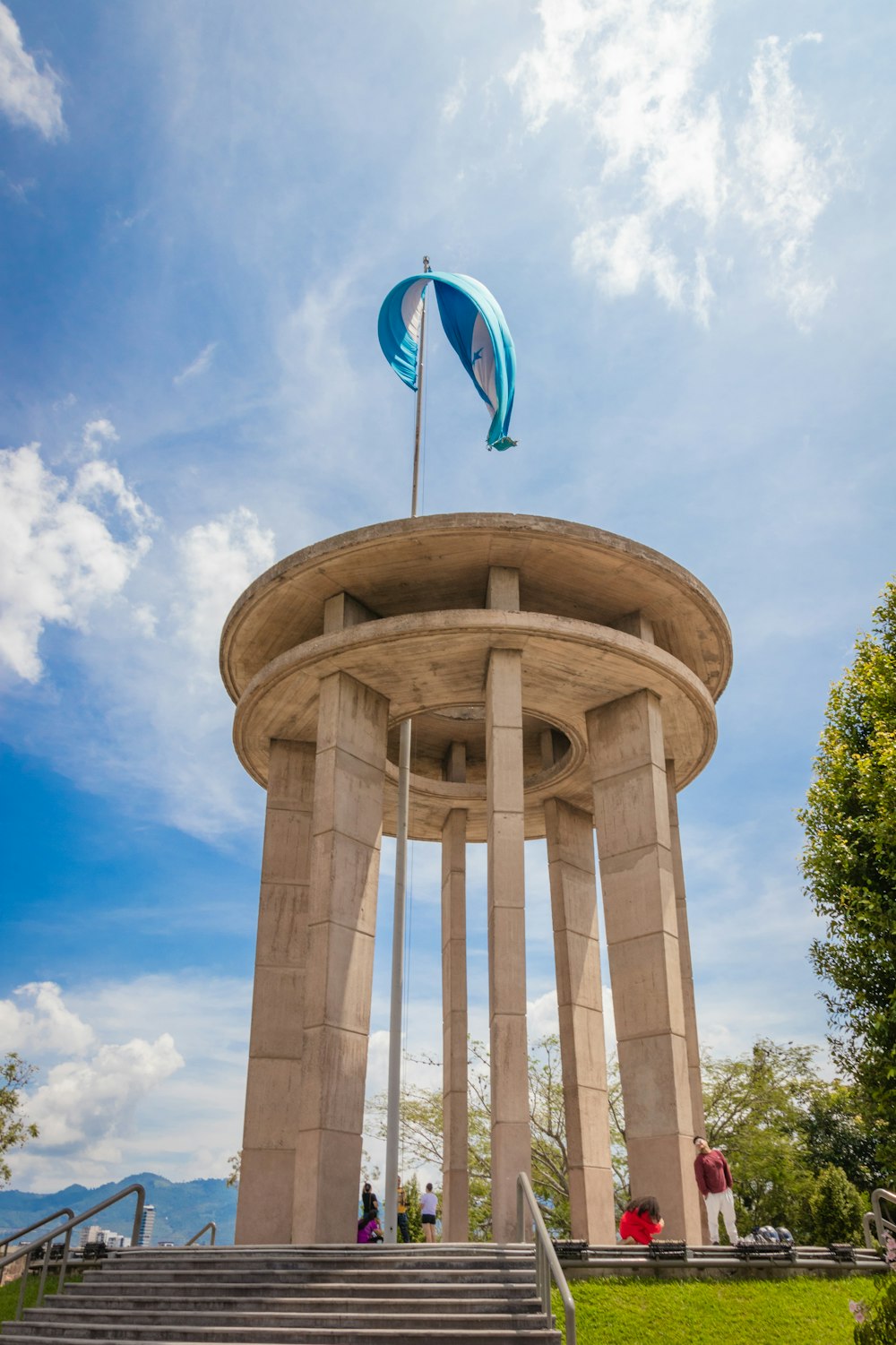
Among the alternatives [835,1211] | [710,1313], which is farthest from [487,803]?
[835,1211]

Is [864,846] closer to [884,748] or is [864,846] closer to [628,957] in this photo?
[884,748]

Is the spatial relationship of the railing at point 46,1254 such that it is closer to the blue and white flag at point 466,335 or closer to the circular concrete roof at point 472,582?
the circular concrete roof at point 472,582

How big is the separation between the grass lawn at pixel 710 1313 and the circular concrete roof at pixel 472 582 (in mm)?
12339

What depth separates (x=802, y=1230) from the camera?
31.3 meters

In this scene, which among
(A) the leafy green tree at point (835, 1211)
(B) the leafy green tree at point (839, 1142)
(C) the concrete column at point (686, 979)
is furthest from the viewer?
(B) the leafy green tree at point (839, 1142)

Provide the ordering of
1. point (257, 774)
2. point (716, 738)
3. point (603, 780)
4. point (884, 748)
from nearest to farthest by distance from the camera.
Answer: point (884, 748)
point (603, 780)
point (716, 738)
point (257, 774)

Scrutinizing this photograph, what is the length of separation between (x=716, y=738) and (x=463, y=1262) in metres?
14.3

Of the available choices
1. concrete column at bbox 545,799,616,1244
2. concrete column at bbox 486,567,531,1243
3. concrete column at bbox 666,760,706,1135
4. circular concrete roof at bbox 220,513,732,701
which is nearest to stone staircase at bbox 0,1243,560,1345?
concrete column at bbox 486,567,531,1243

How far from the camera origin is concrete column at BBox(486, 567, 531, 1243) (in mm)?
16828

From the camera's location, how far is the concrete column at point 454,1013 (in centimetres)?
2400

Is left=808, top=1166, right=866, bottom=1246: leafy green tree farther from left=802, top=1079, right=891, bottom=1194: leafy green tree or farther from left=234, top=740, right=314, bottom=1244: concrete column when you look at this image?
left=234, top=740, right=314, bottom=1244: concrete column

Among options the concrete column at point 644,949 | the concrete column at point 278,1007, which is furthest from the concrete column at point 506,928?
the concrete column at point 278,1007

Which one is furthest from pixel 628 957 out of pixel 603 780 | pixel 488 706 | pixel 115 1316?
pixel 115 1316

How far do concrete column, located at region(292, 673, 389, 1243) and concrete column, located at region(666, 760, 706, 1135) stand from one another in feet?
21.0
